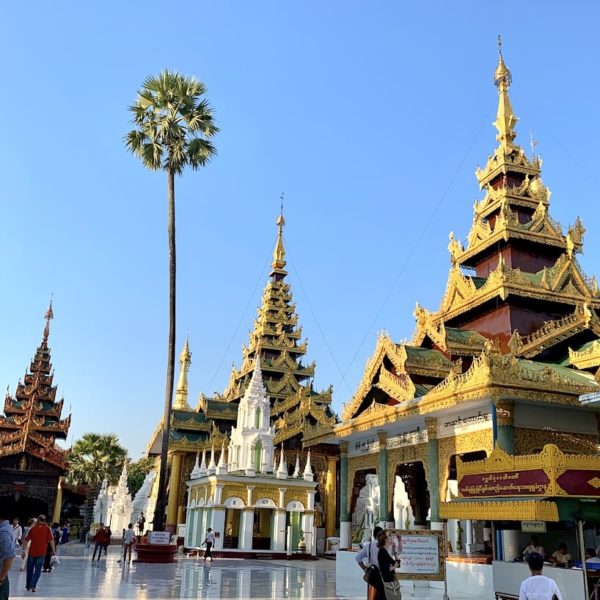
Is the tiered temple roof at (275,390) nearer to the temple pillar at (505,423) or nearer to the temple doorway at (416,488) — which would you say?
the temple doorway at (416,488)

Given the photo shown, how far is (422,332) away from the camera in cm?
2164

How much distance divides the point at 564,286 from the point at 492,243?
3.00 meters

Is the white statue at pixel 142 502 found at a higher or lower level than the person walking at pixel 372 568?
higher

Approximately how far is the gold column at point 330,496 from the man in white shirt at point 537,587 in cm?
3266

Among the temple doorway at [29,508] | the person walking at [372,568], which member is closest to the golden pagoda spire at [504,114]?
the person walking at [372,568]

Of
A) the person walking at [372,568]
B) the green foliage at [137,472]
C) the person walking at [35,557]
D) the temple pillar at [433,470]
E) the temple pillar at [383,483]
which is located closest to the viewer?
the person walking at [372,568]

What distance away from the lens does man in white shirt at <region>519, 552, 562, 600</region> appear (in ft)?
20.6

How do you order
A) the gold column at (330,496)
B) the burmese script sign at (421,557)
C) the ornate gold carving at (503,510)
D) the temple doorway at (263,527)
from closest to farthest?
the ornate gold carving at (503,510), the burmese script sign at (421,557), the temple doorway at (263,527), the gold column at (330,496)

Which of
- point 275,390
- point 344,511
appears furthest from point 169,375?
point 275,390

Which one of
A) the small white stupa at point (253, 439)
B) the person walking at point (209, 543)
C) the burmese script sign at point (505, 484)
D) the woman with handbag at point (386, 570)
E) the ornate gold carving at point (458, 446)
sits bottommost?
the person walking at point (209, 543)

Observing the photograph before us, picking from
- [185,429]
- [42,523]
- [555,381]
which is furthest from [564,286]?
[185,429]

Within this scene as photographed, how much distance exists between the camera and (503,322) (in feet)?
68.2

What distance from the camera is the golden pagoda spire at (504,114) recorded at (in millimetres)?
26672

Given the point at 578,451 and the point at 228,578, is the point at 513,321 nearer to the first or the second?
the point at 578,451
